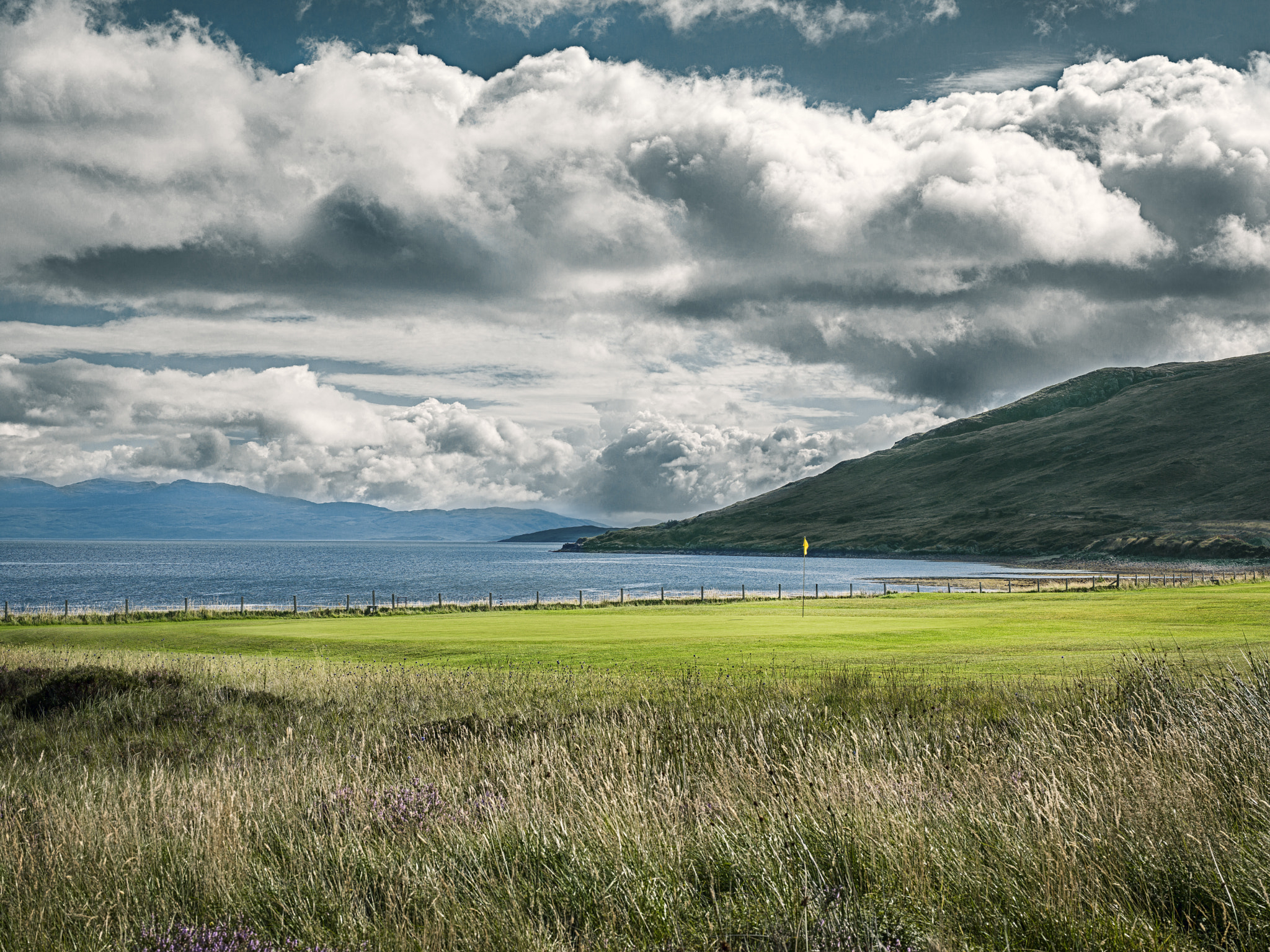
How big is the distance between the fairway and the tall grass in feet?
34.9

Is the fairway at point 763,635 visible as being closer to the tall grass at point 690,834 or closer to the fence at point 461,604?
the fence at point 461,604

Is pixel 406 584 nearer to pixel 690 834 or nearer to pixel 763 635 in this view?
pixel 763 635

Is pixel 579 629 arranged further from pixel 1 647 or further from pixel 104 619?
pixel 104 619

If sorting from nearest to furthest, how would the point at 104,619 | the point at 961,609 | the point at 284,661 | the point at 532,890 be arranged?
1. the point at 532,890
2. the point at 284,661
3. the point at 961,609
4. the point at 104,619

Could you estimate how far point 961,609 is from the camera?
5394 centimetres

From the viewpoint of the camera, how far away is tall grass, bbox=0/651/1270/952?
625 cm

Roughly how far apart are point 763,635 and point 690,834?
28.9 m

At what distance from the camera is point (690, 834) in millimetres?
8180

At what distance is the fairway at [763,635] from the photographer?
86.0 ft

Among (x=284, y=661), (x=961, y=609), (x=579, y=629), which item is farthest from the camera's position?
(x=961, y=609)

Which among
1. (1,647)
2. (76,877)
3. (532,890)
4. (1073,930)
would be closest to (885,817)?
(1073,930)

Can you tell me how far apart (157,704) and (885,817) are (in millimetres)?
17473

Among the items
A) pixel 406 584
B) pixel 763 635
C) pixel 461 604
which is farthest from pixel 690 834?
pixel 406 584

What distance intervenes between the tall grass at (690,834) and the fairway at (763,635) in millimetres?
10651
